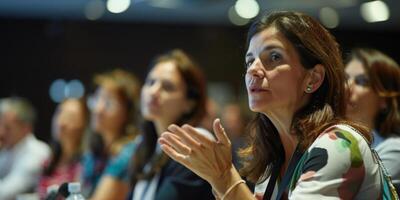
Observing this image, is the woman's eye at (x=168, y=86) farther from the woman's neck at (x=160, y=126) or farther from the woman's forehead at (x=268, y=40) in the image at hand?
the woman's forehead at (x=268, y=40)

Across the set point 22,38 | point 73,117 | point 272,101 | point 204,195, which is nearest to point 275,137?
point 272,101

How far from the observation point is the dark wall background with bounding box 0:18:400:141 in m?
6.98

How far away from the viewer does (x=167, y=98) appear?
2.45 metres

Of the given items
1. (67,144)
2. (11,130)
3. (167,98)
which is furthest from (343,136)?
(11,130)

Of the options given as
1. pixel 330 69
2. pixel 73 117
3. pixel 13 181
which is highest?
pixel 330 69

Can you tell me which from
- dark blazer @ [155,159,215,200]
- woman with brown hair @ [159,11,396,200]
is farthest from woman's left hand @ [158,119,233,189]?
dark blazer @ [155,159,215,200]

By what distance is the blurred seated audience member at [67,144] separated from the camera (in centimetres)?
342

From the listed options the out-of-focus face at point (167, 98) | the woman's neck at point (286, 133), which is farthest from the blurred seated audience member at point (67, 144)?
the woman's neck at point (286, 133)

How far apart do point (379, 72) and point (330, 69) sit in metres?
0.87

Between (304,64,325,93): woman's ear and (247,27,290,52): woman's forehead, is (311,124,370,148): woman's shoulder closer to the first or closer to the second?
(304,64,325,93): woman's ear

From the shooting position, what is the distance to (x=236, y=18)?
6883mm

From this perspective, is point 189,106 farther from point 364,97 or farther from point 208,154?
point 208,154

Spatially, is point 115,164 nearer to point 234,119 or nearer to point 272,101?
point 272,101

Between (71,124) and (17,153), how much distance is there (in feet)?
1.46
